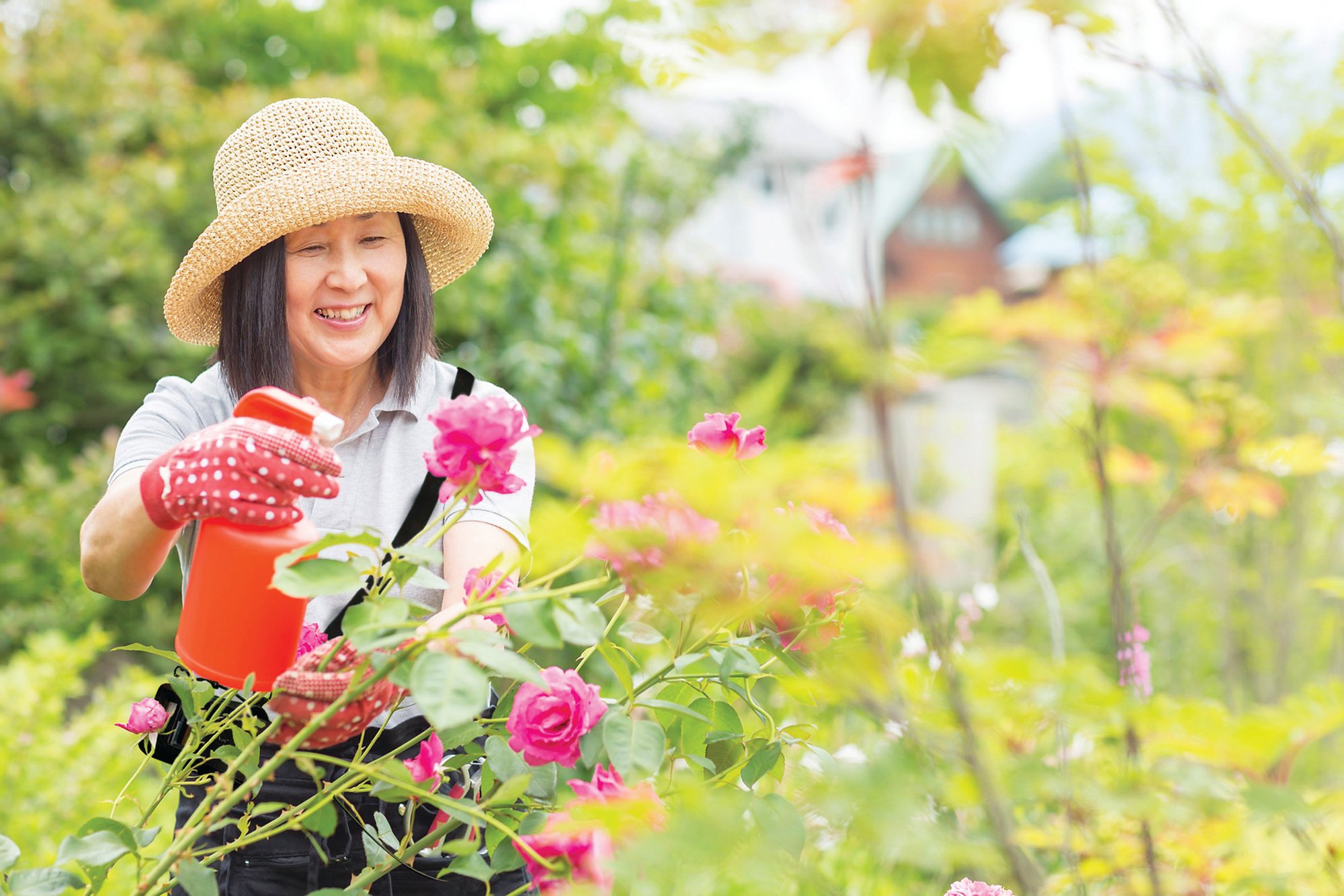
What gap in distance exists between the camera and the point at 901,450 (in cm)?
70

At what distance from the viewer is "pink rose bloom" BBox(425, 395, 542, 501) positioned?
936mm

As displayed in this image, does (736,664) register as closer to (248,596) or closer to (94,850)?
(248,596)

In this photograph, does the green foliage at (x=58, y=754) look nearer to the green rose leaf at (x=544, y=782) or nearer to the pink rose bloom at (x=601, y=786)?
the green rose leaf at (x=544, y=782)

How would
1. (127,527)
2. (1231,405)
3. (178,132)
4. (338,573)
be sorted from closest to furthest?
1. (338,573)
2. (127,527)
3. (1231,405)
4. (178,132)

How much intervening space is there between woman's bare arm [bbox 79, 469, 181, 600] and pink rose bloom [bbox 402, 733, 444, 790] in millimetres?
354

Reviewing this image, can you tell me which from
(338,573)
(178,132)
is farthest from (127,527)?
(178,132)

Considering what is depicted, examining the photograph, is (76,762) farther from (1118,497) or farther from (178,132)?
(1118,497)

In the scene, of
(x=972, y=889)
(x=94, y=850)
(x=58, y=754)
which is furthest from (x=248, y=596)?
(x=58, y=754)

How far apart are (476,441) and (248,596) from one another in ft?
1.04

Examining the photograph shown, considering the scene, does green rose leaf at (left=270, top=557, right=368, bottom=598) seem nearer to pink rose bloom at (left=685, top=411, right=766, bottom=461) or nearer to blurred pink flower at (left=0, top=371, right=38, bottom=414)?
pink rose bloom at (left=685, top=411, right=766, bottom=461)

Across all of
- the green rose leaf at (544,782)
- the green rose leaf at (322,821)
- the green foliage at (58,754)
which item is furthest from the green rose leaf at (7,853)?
the green foliage at (58,754)

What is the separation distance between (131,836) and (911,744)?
2.33 feet

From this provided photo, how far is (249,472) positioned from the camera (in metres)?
0.99

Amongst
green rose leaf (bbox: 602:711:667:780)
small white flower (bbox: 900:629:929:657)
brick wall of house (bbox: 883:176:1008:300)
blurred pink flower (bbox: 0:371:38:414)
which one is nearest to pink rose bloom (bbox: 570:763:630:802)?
green rose leaf (bbox: 602:711:667:780)
